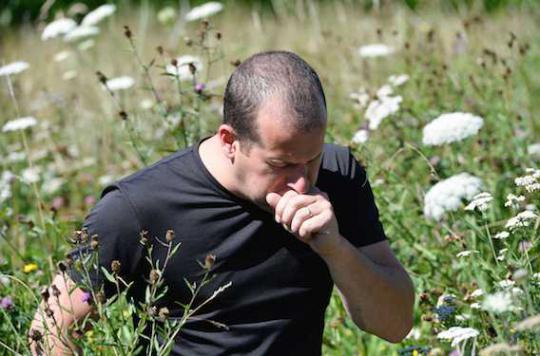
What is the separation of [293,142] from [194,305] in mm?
528

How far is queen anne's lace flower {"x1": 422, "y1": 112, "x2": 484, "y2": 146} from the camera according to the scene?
3223 millimetres

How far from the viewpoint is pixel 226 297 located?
101 inches

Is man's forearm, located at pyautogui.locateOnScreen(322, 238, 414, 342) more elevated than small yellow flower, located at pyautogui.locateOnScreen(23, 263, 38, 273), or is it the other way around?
man's forearm, located at pyautogui.locateOnScreen(322, 238, 414, 342)

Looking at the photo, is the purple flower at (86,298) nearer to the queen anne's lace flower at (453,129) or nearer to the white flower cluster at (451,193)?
the white flower cluster at (451,193)

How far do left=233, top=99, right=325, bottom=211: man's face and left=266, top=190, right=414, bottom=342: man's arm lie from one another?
4cm

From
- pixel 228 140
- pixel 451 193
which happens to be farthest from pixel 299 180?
pixel 451 193

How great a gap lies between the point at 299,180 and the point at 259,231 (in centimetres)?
27

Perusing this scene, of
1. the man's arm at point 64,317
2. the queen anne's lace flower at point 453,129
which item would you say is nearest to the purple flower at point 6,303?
the man's arm at point 64,317

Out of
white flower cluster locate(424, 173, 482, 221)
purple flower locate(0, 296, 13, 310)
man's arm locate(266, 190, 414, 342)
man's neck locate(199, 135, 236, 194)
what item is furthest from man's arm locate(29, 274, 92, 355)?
white flower cluster locate(424, 173, 482, 221)

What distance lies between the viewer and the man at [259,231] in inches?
91.8

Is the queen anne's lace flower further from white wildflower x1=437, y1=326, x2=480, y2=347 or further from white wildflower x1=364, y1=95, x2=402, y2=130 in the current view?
white wildflower x1=437, y1=326, x2=480, y2=347

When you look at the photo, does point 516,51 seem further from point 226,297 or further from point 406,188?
point 226,297

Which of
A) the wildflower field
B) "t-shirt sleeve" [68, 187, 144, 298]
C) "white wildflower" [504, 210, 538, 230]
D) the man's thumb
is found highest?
the man's thumb

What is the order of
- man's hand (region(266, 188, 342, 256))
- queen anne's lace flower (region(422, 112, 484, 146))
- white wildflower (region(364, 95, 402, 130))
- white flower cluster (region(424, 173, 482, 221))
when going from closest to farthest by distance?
man's hand (region(266, 188, 342, 256)), white flower cluster (region(424, 173, 482, 221)), queen anne's lace flower (region(422, 112, 484, 146)), white wildflower (region(364, 95, 402, 130))
